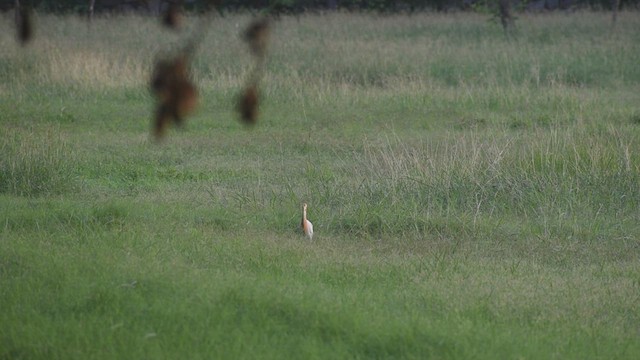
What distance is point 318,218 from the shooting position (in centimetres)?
804

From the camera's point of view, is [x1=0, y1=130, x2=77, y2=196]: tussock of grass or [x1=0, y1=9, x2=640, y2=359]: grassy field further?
[x1=0, y1=130, x2=77, y2=196]: tussock of grass

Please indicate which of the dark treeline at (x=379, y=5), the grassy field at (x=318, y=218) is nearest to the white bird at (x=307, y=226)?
the grassy field at (x=318, y=218)

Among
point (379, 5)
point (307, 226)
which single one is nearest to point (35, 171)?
point (307, 226)

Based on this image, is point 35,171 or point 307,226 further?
point 35,171

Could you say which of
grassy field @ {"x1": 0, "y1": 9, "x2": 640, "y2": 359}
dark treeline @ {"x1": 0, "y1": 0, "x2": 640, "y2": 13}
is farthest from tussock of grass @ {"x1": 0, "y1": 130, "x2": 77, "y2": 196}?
dark treeline @ {"x1": 0, "y1": 0, "x2": 640, "y2": 13}

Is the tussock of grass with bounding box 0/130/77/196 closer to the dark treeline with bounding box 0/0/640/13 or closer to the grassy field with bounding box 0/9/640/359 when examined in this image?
the grassy field with bounding box 0/9/640/359

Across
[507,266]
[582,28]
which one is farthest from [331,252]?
[582,28]

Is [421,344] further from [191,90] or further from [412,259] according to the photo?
[191,90]

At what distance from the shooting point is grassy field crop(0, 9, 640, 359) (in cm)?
537

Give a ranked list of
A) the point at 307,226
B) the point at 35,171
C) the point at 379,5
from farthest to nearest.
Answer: the point at 379,5, the point at 35,171, the point at 307,226

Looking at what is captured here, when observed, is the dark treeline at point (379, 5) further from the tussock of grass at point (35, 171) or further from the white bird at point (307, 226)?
the white bird at point (307, 226)

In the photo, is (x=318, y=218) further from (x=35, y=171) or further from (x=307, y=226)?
(x=35, y=171)

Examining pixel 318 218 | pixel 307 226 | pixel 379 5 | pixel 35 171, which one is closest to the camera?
pixel 307 226

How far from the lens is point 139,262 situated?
20.8 ft
